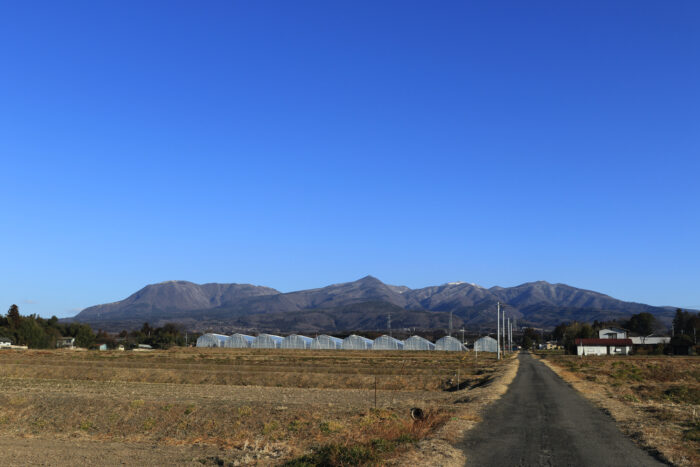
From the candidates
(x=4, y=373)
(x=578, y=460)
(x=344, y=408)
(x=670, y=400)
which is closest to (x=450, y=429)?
(x=578, y=460)

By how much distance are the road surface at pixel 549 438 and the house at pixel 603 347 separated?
115 meters

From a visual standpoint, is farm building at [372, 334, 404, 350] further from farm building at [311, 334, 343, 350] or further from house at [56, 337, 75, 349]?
house at [56, 337, 75, 349]

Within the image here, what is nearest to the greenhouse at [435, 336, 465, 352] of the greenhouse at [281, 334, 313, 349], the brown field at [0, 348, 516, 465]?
the greenhouse at [281, 334, 313, 349]

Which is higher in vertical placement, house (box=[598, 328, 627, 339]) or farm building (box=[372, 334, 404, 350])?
house (box=[598, 328, 627, 339])

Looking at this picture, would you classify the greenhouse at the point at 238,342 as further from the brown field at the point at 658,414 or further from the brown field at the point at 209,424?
the brown field at the point at 658,414

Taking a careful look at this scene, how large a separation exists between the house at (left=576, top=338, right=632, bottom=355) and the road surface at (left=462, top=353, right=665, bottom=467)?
Answer: 115392 mm

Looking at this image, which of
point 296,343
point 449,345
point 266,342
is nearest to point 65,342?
point 266,342

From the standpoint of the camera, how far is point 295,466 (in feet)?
60.0

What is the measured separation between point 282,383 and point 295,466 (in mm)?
38288

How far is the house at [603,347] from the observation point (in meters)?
140

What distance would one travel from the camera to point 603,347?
140375 mm

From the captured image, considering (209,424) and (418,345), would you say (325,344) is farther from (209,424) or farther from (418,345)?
(209,424)

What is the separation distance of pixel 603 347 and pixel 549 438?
130154 mm

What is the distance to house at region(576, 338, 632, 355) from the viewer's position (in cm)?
14038
